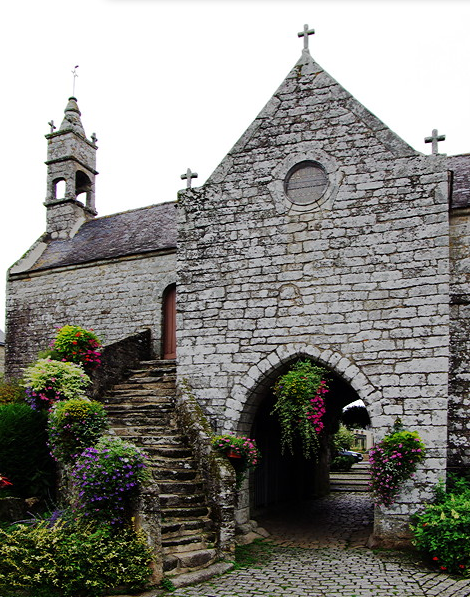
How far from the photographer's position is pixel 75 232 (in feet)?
54.8

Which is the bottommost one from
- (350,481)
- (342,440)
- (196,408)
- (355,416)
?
(350,481)

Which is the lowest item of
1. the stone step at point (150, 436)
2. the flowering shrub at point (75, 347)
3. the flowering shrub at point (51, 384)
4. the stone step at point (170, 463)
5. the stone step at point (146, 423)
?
the stone step at point (170, 463)

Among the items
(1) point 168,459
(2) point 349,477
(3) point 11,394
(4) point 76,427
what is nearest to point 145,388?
(1) point 168,459

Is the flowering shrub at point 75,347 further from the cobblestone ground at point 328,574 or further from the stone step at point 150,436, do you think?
the cobblestone ground at point 328,574

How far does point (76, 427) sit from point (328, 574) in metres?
3.67

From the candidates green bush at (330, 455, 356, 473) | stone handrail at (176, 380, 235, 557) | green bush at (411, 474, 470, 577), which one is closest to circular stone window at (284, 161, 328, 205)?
stone handrail at (176, 380, 235, 557)

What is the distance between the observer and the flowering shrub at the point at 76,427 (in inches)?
297

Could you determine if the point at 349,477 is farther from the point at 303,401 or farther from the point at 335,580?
the point at 335,580

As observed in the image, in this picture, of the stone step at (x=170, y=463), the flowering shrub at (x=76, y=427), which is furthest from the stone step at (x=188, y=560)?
the flowering shrub at (x=76, y=427)

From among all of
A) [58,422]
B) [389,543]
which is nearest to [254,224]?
[58,422]

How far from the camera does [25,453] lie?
8.50m

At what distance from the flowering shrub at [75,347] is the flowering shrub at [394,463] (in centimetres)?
500

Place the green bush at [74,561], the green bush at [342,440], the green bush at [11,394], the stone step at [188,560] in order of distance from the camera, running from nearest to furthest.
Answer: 1. the green bush at [74,561]
2. the stone step at [188,560]
3. the green bush at [11,394]
4. the green bush at [342,440]

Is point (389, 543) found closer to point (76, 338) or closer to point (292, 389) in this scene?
point (292, 389)
